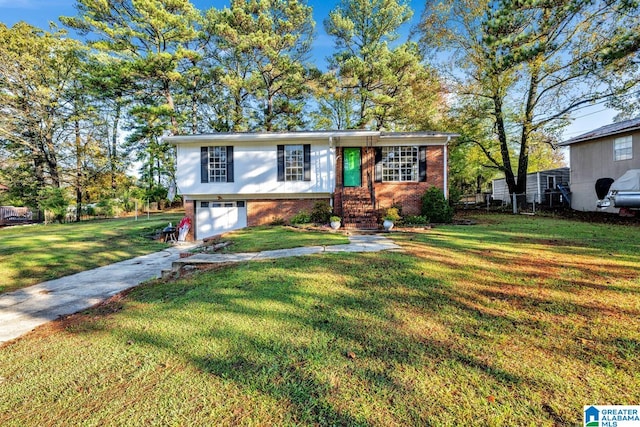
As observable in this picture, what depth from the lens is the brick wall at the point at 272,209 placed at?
501 inches

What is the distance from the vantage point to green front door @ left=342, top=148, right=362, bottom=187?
12.8 meters

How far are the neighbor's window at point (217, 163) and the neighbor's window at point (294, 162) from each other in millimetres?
2569

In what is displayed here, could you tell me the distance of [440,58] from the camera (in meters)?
17.0

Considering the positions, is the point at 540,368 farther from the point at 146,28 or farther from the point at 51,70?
the point at 51,70

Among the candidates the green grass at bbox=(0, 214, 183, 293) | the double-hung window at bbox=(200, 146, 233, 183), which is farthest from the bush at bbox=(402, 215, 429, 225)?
the green grass at bbox=(0, 214, 183, 293)

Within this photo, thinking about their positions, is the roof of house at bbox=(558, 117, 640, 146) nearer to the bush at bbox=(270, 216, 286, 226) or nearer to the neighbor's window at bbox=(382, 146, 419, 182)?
the neighbor's window at bbox=(382, 146, 419, 182)

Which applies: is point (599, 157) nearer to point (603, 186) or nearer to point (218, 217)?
point (603, 186)

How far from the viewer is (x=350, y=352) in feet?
8.10

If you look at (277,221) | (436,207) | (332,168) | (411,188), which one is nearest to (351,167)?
(332,168)

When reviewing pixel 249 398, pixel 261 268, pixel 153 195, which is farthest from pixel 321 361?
pixel 153 195

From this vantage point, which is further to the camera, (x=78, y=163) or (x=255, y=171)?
→ (x=78, y=163)

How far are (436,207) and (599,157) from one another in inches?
367

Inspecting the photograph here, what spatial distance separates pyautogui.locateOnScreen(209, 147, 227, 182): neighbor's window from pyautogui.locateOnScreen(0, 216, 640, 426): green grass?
857 centimetres

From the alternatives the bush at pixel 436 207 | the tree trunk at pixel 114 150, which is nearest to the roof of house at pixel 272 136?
the bush at pixel 436 207
